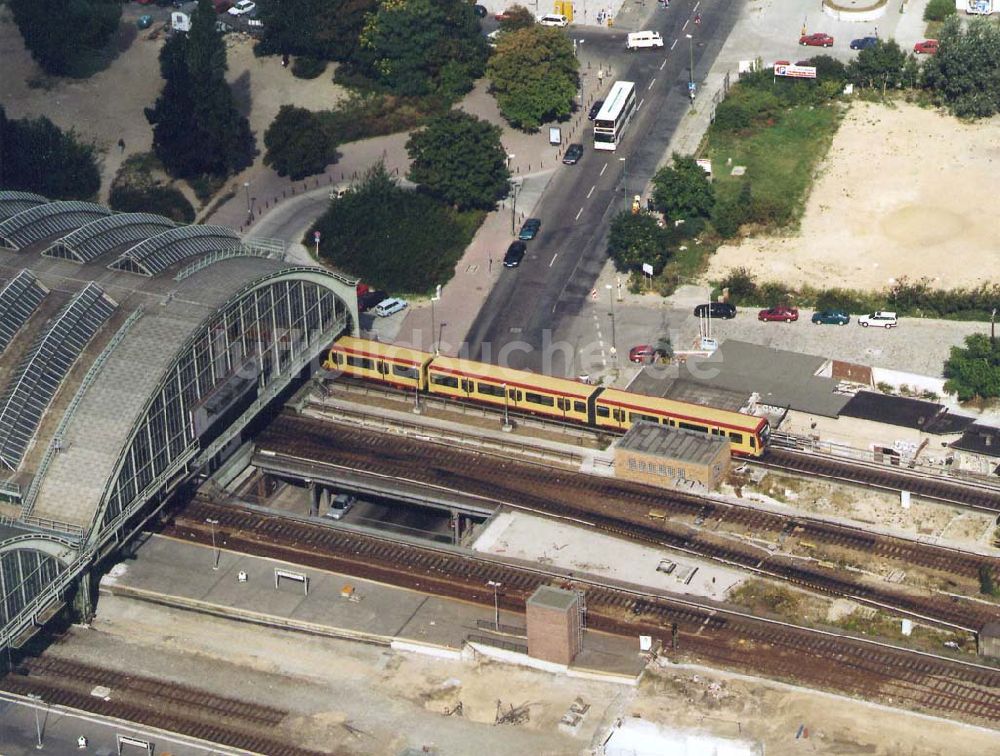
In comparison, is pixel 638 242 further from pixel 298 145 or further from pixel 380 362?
pixel 298 145

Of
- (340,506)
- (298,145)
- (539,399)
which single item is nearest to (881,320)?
(539,399)

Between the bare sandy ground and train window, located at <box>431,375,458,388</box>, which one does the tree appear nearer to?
train window, located at <box>431,375,458,388</box>

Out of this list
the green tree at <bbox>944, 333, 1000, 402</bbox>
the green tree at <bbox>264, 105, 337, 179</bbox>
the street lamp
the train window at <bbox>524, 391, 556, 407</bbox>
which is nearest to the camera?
the street lamp

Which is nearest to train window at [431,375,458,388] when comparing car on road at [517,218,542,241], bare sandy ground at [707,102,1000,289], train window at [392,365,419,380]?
train window at [392,365,419,380]

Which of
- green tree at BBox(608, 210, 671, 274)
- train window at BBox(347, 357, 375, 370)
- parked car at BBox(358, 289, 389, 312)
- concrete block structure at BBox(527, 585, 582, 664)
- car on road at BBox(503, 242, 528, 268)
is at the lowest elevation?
parked car at BBox(358, 289, 389, 312)

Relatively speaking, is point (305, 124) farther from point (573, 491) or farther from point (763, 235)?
Answer: point (573, 491)

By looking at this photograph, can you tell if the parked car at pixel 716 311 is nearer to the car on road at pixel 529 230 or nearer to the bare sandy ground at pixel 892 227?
the bare sandy ground at pixel 892 227

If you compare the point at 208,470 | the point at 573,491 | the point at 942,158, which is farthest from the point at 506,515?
Answer: the point at 942,158

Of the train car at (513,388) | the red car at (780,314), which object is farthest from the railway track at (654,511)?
the red car at (780,314)
